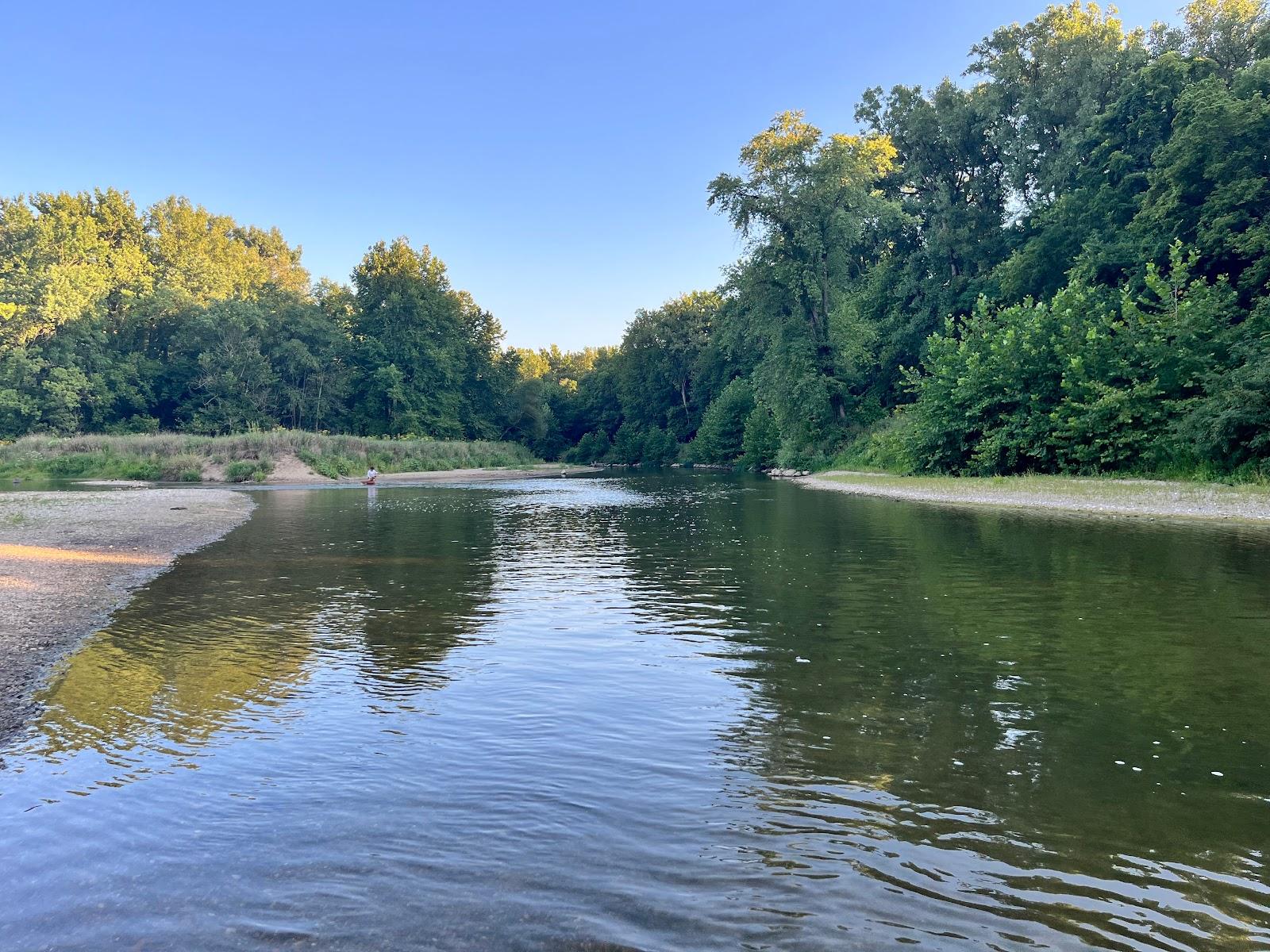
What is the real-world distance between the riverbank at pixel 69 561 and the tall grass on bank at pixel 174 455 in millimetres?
25144

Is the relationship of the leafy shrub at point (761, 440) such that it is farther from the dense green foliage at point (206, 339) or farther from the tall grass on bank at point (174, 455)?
the dense green foliage at point (206, 339)

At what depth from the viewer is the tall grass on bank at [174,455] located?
60.4 metres

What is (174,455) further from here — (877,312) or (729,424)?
(877,312)

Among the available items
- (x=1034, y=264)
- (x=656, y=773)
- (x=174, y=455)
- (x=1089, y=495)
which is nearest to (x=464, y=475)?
(x=174, y=455)

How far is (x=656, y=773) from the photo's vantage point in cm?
652

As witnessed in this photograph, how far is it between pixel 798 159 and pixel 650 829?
60893 millimetres

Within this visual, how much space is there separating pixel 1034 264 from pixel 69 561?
52.7m

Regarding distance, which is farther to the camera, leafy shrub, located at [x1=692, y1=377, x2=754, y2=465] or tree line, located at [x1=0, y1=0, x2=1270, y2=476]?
leafy shrub, located at [x1=692, y1=377, x2=754, y2=465]

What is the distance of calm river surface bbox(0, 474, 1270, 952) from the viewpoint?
4.44 m

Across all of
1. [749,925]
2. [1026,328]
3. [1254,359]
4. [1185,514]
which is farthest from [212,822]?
[1026,328]

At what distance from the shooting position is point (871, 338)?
62000 millimetres

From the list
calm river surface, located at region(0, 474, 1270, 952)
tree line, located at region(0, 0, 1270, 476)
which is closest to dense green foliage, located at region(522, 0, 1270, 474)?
tree line, located at region(0, 0, 1270, 476)

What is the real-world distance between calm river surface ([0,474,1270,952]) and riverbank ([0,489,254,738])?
1.67 ft

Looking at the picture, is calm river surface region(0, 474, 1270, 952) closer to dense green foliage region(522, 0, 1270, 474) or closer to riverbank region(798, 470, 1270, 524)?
riverbank region(798, 470, 1270, 524)
